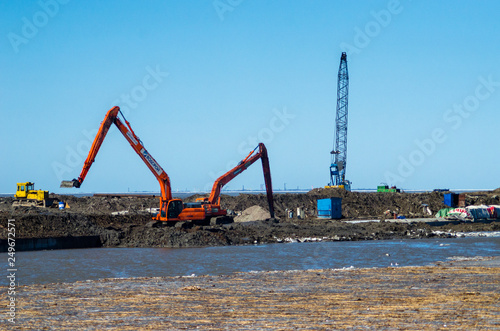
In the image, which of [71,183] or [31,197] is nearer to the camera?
[71,183]

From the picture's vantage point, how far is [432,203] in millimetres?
68375

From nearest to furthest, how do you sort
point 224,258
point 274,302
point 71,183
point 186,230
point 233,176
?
point 274,302, point 224,258, point 71,183, point 186,230, point 233,176

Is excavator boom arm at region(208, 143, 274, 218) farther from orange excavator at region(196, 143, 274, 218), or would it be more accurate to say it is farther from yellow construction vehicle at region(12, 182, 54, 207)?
yellow construction vehicle at region(12, 182, 54, 207)

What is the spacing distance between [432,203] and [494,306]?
186 ft

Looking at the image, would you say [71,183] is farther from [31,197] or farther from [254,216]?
[31,197]

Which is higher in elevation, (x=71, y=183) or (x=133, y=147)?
(x=133, y=147)

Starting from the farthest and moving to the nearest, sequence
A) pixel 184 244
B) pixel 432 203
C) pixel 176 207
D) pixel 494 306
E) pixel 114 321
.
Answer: pixel 432 203 < pixel 176 207 < pixel 184 244 < pixel 494 306 < pixel 114 321

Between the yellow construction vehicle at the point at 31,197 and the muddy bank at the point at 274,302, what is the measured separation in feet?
128

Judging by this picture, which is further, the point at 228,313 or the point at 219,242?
the point at 219,242

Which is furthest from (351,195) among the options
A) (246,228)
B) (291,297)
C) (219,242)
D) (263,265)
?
(291,297)

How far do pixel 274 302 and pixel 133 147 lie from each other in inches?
1056

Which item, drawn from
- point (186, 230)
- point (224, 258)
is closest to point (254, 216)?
point (186, 230)

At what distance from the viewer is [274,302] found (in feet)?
48.4

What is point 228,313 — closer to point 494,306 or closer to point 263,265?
point 494,306
